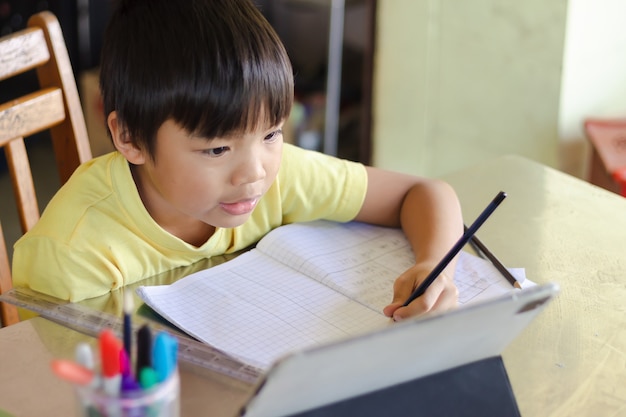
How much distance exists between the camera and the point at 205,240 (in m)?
1.12

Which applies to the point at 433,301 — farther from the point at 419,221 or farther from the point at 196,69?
the point at 196,69

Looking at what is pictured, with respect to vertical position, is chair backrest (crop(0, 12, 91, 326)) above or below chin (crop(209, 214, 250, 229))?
above

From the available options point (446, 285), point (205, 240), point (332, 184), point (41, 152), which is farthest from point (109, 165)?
point (41, 152)

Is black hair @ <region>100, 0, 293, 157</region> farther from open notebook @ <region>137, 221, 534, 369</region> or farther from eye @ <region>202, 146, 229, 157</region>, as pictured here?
open notebook @ <region>137, 221, 534, 369</region>

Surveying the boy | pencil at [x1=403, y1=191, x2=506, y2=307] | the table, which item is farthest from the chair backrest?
pencil at [x1=403, y1=191, x2=506, y2=307]

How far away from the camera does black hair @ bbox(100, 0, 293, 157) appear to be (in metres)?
0.93

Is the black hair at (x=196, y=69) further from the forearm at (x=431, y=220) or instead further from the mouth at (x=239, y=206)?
the forearm at (x=431, y=220)

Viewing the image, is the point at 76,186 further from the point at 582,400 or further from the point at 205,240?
the point at 582,400

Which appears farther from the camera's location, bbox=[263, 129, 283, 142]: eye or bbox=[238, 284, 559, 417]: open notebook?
bbox=[263, 129, 283, 142]: eye

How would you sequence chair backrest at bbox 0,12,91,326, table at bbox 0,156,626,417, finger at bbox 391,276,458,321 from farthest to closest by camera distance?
chair backrest at bbox 0,12,91,326 → finger at bbox 391,276,458,321 → table at bbox 0,156,626,417

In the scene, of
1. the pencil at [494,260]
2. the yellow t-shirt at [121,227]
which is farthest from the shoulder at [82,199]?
the pencil at [494,260]

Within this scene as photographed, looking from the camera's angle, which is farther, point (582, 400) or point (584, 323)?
point (584, 323)

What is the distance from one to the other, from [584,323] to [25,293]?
620mm

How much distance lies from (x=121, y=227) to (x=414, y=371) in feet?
1.61
